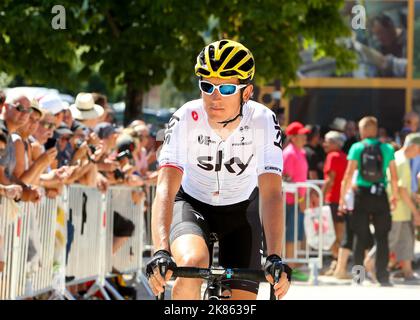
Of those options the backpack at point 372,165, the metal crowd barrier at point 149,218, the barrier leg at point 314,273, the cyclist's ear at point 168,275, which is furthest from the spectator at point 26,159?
the barrier leg at point 314,273

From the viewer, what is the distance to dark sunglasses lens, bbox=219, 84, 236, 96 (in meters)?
5.92

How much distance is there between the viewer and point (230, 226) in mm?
6371

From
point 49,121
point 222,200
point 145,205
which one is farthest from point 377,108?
point 222,200

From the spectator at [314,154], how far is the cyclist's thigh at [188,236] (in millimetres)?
12681

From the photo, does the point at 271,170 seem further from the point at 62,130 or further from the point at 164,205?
the point at 62,130

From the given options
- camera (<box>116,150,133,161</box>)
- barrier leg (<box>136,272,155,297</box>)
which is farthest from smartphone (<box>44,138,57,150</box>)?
barrier leg (<box>136,272,155,297</box>)

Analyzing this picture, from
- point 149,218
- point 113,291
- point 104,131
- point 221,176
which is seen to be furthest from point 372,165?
point 221,176

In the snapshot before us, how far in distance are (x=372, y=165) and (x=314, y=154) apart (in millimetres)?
4393

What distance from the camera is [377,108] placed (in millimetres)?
27109

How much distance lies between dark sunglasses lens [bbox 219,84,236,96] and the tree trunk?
12.4m

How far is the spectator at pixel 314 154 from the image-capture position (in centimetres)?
1900

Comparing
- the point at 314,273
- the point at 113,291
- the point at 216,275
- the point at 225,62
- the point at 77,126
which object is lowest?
the point at 314,273

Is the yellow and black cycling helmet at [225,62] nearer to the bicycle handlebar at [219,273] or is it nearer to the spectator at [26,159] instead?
the bicycle handlebar at [219,273]
